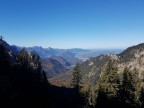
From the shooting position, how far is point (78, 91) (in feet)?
266

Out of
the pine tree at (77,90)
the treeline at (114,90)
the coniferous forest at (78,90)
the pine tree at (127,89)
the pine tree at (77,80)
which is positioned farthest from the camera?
the pine tree at (77,80)

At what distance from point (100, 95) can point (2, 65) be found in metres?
35.9

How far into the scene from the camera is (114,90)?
7000 cm

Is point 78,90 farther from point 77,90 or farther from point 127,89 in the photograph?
point 127,89

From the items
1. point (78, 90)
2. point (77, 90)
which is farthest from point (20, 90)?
point (78, 90)

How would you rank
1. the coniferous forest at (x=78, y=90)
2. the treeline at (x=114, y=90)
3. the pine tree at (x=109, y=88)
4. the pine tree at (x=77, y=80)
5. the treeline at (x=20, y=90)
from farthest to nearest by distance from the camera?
the pine tree at (x=77, y=80)
the treeline at (x=114, y=90)
the pine tree at (x=109, y=88)
the coniferous forest at (x=78, y=90)
the treeline at (x=20, y=90)

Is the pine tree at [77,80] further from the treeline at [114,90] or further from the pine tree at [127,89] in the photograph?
the pine tree at [127,89]

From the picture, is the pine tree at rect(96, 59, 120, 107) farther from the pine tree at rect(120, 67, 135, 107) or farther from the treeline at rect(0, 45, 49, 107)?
the treeline at rect(0, 45, 49, 107)

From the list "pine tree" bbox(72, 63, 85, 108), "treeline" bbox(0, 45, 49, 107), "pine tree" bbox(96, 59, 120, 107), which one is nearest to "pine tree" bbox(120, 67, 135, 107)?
"pine tree" bbox(96, 59, 120, 107)

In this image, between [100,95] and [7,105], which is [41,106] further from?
[100,95]

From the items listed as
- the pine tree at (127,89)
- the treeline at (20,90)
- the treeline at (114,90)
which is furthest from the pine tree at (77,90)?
the treeline at (20,90)

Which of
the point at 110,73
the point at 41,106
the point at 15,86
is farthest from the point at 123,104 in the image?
the point at 15,86

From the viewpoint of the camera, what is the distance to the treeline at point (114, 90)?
67.7 metres

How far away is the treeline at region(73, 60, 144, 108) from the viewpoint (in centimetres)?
6769
